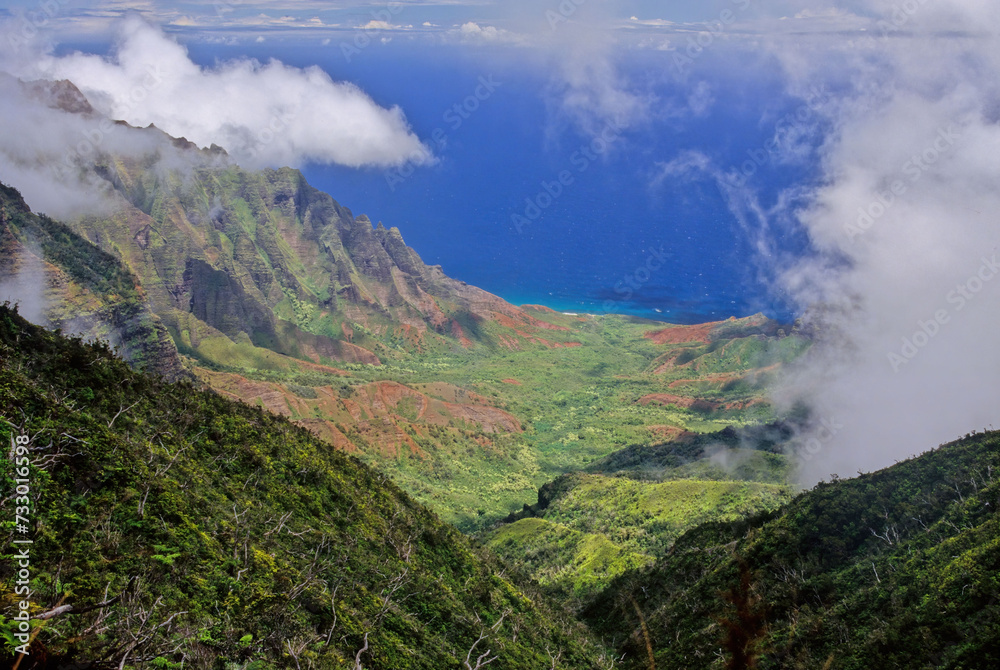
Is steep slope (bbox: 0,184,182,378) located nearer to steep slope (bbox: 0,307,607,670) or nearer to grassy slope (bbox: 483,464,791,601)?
steep slope (bbox: 0,307,607,670)

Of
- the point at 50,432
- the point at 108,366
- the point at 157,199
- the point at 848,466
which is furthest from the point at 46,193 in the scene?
the point at 848,466

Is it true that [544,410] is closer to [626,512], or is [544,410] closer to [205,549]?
[626,512]

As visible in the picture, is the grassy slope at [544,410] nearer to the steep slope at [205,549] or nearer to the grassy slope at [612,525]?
the grassy slope at [612,525]

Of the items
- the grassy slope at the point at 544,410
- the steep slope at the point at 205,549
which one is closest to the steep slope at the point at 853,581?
the steep slope at the point at 205,549

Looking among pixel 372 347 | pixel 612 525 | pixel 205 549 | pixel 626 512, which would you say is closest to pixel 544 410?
pixel 372 347

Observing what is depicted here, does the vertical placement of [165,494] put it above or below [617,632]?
above

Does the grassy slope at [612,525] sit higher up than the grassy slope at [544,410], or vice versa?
the grassy slope at [544,410]

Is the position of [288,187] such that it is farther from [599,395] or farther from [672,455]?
[672,455]
